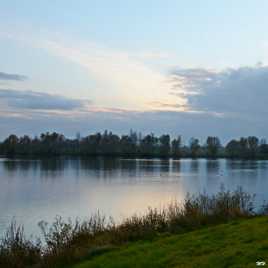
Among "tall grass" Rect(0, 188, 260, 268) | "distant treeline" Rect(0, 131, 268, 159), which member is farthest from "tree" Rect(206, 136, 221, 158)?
"tall grass" Rect(0, 188, 260, 268)

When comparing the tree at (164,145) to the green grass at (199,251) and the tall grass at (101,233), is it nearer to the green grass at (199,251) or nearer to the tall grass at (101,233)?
the tall grass at (101,233)

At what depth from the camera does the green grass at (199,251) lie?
24.0 ft

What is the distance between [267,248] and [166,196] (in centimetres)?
2439

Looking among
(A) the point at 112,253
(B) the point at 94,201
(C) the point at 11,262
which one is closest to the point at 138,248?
(A) the point at 112,253

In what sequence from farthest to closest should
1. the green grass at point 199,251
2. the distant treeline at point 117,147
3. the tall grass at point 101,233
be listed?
the distant treeline at point 117,147, the tall grass at point 101,233, the green grass at point 199,251

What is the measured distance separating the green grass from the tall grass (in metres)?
0.78

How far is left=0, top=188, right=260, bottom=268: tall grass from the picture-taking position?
33.2 ft

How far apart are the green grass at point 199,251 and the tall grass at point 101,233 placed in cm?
78

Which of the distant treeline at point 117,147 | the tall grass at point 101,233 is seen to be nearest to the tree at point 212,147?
the distant treeline at point 117,147

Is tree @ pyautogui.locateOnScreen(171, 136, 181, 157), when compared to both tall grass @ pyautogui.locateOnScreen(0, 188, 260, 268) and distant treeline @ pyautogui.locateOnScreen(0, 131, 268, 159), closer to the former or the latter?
distant treeline @ pyautogui.locateOnScreen(0, 131, 268, 159)

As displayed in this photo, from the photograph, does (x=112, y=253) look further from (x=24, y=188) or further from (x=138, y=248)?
(x=24, y=188)

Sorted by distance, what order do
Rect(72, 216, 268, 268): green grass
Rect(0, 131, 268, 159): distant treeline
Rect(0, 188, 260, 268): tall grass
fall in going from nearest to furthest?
Rect(72, 216, 268, 268): green grass < Rect(0, 188, 260, 268): tall grass < Rect(0, 131, 268, 159): distant treeline

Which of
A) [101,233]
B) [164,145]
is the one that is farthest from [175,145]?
[101,233]

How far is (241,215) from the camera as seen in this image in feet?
43.4
